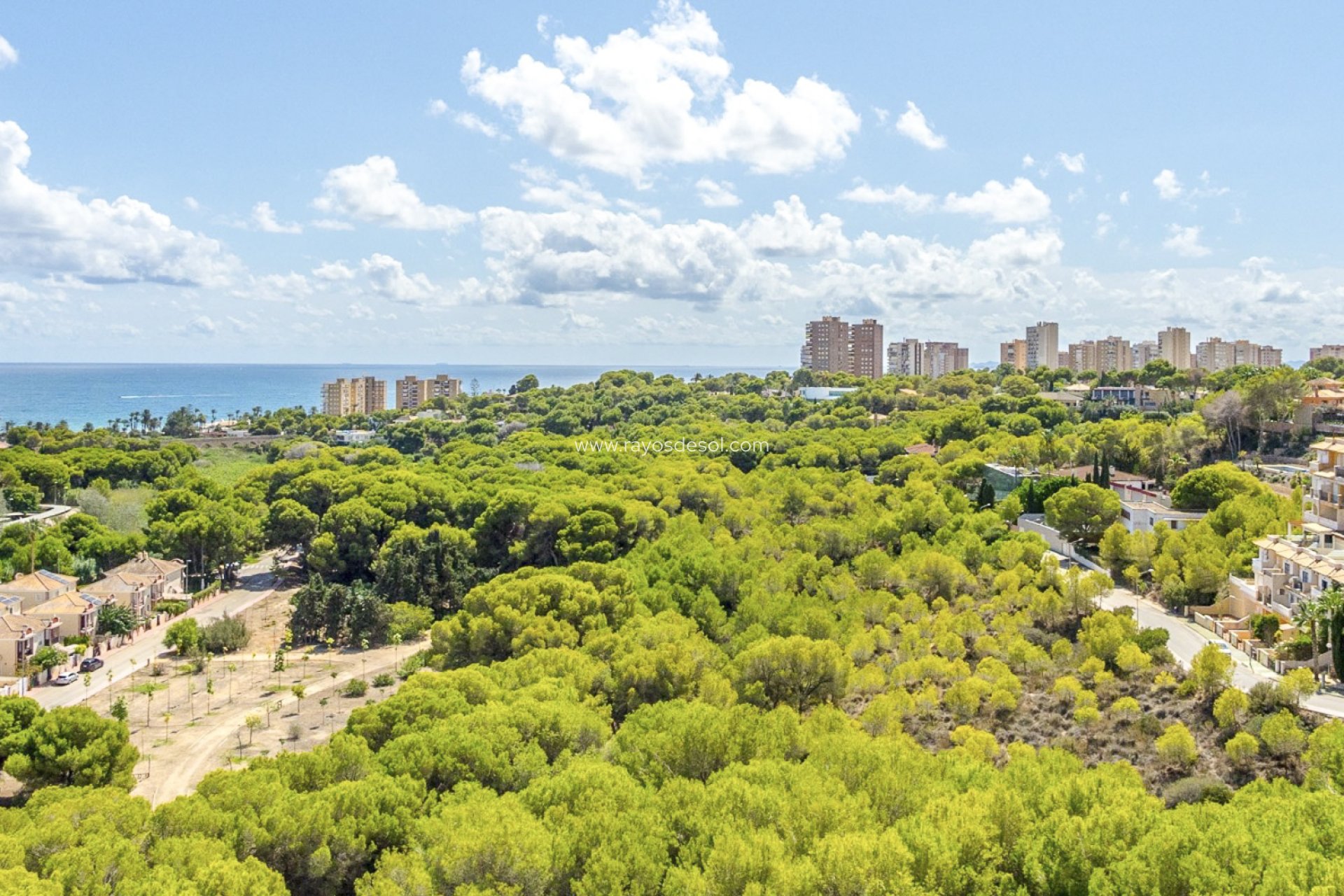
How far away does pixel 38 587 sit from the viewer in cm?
3541

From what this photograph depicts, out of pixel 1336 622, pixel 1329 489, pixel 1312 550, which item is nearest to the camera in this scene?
pixel 1336 622

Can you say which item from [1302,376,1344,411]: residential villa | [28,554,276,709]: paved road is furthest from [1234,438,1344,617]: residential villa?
[28,554,276,709]: paved road

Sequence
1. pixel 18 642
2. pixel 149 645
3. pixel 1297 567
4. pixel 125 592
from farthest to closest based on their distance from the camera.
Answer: pixel 125 592 < pixel 149 645 < pixel 18 642 < pixel 1297 567

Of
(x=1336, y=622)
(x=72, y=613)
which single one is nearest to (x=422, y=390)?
(x=72, y=613)

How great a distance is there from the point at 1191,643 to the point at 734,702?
1362cm

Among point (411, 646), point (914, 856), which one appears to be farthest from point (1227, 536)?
point (411, 646)

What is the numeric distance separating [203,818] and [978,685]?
54.2 ft

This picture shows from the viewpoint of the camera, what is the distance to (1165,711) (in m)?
21.1

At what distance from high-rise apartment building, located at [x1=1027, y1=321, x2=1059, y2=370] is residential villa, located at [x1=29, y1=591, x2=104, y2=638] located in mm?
122648

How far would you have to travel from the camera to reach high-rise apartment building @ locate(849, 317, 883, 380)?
12438 cm

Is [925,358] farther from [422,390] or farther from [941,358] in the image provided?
[422,390]

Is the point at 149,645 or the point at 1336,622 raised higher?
the point at 1336,622

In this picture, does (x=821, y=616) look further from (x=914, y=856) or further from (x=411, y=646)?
(x=411, y=646)

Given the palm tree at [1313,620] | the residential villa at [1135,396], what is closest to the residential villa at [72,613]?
the palm tree at [1313,620]
